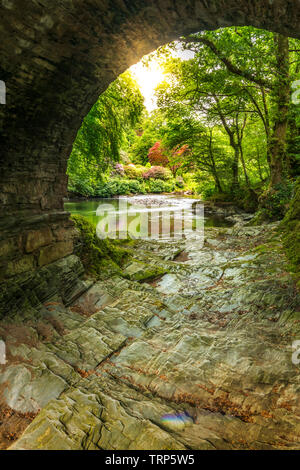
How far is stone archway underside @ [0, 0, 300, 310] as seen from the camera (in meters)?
2.38

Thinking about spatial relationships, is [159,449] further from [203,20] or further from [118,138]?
[118,138]

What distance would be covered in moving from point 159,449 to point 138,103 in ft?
29.1

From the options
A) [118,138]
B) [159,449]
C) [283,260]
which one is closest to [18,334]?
[159,449]

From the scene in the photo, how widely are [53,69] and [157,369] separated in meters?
3.85

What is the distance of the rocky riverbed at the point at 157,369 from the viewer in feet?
6.33

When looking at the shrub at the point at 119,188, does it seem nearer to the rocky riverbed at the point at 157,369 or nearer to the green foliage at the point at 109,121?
the green foliage at the point at 109,121

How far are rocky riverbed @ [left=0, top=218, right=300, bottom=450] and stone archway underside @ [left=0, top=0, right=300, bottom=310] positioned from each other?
3.65ft

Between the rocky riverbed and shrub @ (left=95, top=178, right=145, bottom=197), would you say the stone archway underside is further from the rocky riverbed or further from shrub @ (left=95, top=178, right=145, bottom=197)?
shrub @ (left=95, top=178, right=145, bottom=197)

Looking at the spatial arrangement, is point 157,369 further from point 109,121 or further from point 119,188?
point 119,188

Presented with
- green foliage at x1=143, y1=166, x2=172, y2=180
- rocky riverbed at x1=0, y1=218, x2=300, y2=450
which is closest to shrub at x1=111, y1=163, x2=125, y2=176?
green foliage at x1=143, y1=166, x2=172, y2=180

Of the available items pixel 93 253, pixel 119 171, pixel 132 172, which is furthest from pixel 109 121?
pixel 132 172

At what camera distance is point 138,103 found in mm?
8062

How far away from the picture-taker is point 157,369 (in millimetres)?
2785

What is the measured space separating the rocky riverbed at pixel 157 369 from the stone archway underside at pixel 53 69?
1.11 meters
